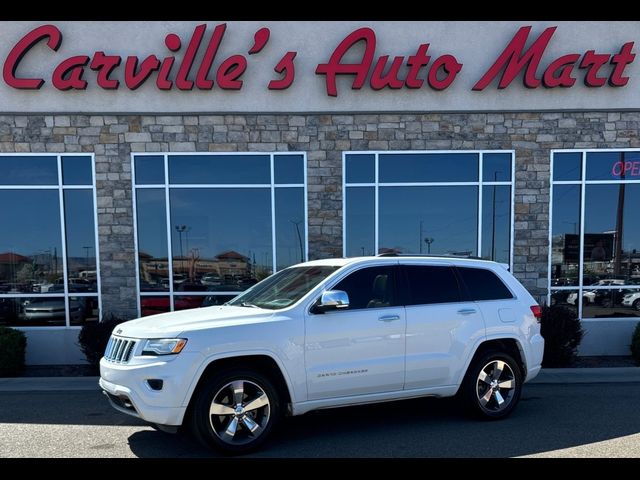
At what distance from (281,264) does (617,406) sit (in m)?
5.76

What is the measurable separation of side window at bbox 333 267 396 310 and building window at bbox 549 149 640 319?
570 cm

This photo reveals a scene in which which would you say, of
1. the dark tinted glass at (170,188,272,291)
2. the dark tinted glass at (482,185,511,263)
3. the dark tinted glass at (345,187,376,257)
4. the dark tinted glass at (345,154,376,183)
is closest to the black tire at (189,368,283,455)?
the dark tinted glass at (170,188,272,291)

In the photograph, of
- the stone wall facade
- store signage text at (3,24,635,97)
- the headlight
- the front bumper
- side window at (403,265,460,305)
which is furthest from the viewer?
the stone wall facade

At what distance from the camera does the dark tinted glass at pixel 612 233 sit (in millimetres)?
9391

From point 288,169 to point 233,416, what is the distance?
569 cm

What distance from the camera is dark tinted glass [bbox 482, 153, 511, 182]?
9289 mm

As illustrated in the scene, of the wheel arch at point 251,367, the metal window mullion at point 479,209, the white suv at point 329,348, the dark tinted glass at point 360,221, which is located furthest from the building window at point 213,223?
the wheel arch at point 251,367

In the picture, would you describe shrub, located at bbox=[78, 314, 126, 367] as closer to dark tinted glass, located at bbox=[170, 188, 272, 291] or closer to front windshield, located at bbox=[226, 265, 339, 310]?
dark tinted glass, located at bbox=[170, 188, 272, 291]

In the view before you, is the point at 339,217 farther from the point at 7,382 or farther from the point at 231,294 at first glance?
the point at 7,382

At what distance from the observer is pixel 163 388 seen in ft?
13.7

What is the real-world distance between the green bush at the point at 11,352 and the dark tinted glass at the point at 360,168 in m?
6.39

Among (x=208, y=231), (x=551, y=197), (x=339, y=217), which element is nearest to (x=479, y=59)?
(x=551, y=197)

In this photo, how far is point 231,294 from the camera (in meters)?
9.22

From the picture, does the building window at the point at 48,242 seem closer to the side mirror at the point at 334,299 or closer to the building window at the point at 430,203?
the building window at the point at 430,203
